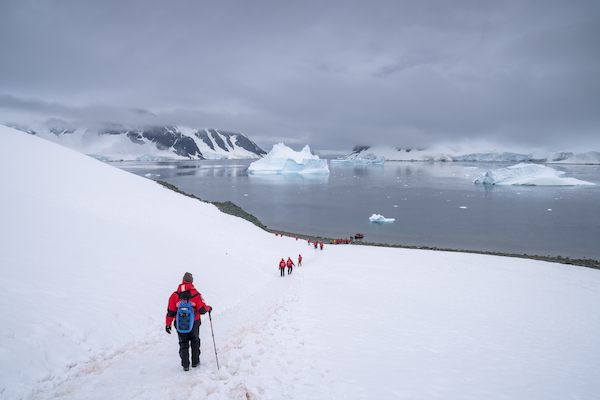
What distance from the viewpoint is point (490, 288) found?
1573cm

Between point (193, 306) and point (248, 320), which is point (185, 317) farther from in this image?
point (248, 320)

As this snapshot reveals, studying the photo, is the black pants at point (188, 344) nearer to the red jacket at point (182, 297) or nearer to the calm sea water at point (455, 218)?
the red jacket at point (182, 297)

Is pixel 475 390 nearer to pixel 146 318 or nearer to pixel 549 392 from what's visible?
pixel 549 392

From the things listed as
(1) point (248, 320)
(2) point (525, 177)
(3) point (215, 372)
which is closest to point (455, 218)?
(1) point (248, 320)

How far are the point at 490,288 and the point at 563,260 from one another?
16505mm

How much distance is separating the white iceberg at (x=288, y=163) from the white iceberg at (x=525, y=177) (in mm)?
70555

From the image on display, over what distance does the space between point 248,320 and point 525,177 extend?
107270mm

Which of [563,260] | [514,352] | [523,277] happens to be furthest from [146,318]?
[563,260]

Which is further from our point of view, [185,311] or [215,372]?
[215,372]

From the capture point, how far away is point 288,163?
133000mm

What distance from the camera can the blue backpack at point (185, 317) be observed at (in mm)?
5160

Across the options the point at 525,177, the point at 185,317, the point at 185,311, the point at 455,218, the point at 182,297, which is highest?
the point at 525,177

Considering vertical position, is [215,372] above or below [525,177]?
below

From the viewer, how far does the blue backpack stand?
Answer: 5160mm
